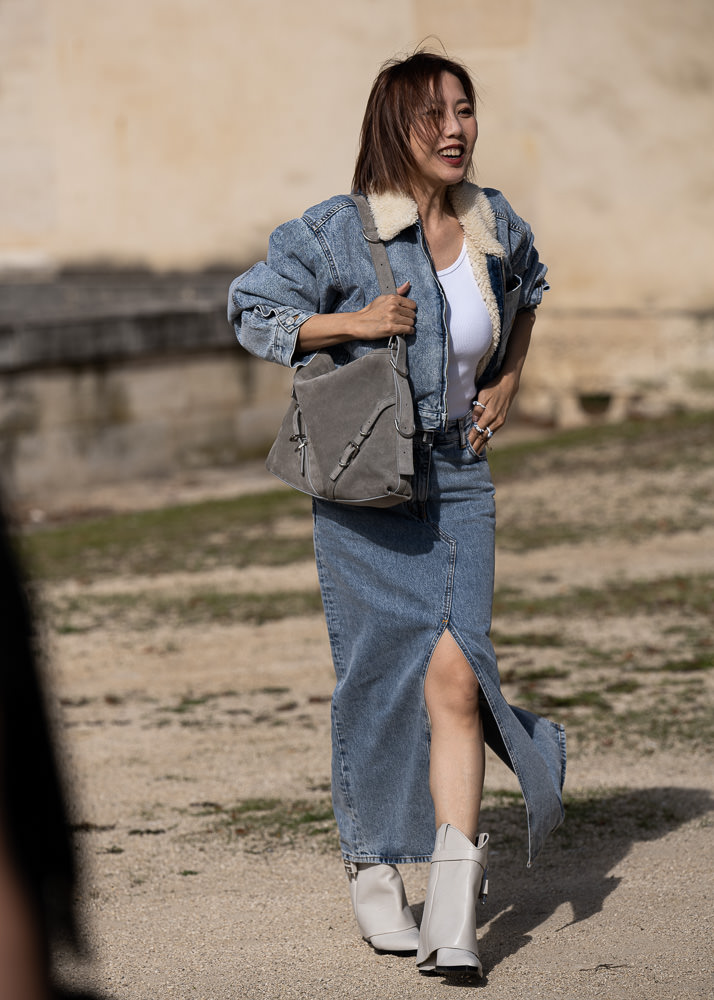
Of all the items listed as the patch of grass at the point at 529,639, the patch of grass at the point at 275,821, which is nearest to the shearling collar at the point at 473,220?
the patch of grass at the point at 275,821

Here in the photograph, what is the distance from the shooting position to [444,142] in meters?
2.98

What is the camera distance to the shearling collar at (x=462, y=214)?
297 centimetres

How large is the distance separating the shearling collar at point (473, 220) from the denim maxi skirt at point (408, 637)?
0.26m

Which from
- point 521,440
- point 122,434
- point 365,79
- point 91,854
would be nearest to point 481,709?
point 91,854

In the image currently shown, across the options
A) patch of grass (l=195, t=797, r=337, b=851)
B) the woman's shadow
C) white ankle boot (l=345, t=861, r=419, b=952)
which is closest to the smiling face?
white ankle boot (l=345, t=861, r=419, b=952)

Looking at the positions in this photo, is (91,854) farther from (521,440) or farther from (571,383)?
(571,383)

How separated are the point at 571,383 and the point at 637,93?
2760 millimetres

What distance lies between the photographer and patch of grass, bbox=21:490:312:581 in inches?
324

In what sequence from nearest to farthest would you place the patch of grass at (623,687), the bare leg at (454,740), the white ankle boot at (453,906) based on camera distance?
the white ankle boot at (453,906), the bare leg at (454,740), the patch of grass at (623,687)

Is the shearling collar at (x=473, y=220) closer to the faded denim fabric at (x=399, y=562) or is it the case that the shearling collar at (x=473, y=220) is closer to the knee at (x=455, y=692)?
the faded denim fabric at (x=399, y=562)

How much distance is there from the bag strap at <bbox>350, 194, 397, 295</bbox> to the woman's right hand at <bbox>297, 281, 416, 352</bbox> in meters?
0.03

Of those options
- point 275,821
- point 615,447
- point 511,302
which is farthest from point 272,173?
point 511,302

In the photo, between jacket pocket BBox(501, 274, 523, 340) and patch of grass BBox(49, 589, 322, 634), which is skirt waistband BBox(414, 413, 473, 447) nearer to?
jacket pocket BBox(501, 274, 523, 340)

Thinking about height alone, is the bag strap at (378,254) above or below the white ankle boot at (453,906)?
above
